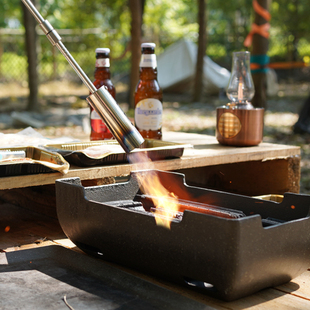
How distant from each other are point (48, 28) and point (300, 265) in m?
0.72

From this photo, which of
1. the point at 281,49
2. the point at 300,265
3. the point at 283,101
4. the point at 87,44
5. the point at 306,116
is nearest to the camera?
the point at 300,265

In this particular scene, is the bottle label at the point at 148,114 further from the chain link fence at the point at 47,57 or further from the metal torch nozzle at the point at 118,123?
the chain link fence at the point at 47,57

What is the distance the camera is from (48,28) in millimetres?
1012

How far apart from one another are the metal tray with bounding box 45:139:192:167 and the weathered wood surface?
18 mm

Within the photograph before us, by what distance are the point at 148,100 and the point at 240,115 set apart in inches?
13.0

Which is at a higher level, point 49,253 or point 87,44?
Answer: point 87,44

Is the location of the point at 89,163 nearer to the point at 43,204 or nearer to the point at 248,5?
the point at 43,204

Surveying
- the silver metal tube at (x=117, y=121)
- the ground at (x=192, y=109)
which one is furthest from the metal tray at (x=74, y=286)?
the ground at (x=192, y=109)

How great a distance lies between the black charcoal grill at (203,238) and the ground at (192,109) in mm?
A: 1834

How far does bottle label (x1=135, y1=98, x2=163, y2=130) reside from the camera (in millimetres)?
1591

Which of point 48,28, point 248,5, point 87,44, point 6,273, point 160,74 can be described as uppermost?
point 248,5

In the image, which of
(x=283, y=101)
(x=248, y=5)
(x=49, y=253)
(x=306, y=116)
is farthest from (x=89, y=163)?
(x=248, y=5)

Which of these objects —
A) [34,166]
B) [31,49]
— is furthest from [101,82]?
[31,49]

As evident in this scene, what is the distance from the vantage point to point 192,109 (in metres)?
7.49
